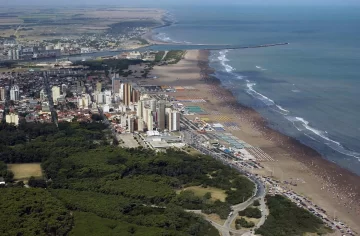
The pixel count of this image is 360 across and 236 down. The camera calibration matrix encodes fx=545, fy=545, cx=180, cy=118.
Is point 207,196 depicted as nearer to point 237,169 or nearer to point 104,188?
point 237,169

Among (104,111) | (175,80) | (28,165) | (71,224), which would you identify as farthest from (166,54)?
(71,224)

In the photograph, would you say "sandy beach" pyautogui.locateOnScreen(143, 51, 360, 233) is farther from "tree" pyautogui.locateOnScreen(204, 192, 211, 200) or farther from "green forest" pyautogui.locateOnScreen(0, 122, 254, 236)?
"tree" pyautogui.locateOnScreen(204, 192, 211, 200)

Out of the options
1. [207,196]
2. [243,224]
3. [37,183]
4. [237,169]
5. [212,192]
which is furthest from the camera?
[237,169]

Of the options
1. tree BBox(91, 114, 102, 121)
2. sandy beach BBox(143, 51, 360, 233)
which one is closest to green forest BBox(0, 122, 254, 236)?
sandy beach BBox(143, 51, 360, 233)

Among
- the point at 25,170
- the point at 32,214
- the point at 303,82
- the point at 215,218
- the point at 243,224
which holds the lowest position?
the point at 25,170

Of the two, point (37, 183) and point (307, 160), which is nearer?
point (37, 183)

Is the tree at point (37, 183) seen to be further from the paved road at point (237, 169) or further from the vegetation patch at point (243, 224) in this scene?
the vegetation patch at point (243, 224)

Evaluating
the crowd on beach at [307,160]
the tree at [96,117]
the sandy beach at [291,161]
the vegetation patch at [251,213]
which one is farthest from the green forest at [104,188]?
the crowd on beach at [307,160]

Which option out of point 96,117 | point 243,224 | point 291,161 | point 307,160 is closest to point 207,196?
Result: point 243,224
